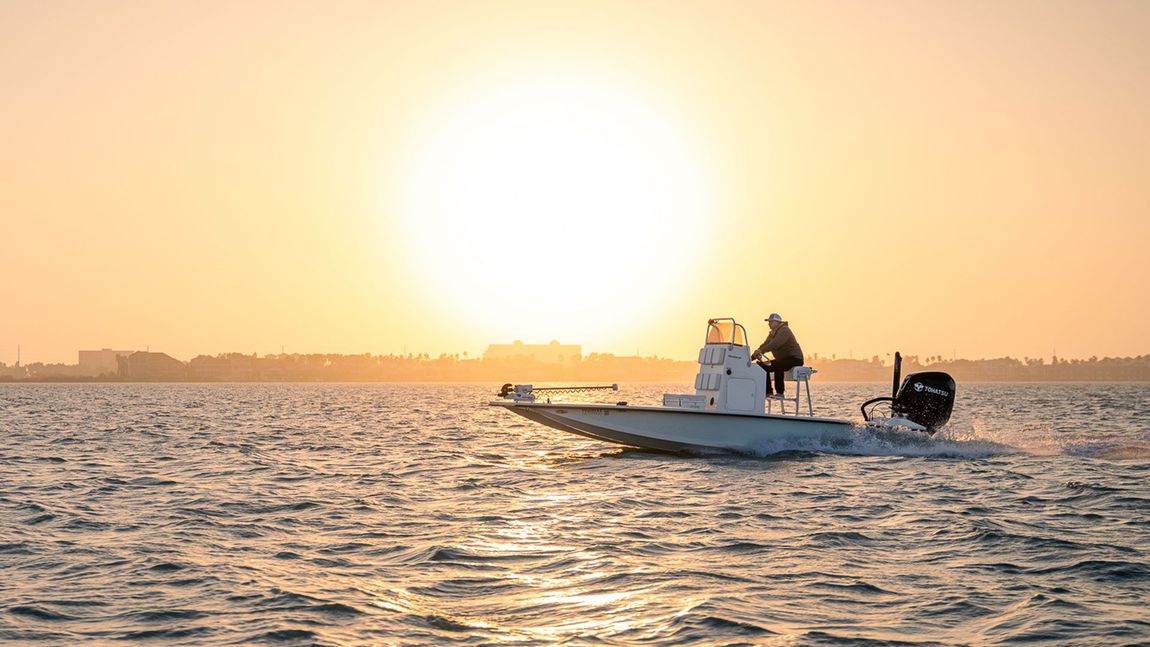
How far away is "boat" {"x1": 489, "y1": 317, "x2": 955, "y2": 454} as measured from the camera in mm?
22906

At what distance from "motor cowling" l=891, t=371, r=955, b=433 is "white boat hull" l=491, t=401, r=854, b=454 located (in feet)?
5.46

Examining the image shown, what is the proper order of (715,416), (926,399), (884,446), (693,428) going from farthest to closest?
(926,399) < (884,446) < (693,428) < (715,416)

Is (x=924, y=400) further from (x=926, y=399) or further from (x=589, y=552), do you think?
(x=589, y=552)

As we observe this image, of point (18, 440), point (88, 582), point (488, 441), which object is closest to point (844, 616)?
point (88, 582)

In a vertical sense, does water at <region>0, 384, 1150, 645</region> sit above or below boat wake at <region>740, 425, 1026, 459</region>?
below

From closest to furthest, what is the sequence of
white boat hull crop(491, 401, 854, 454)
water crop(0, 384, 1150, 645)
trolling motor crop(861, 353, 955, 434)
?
water crop(0, 384, 1150, 645), white boat hull crop(491, 401, 854, 454), trolling motor crop(861, 353, 955, 434)

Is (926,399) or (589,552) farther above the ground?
(926,399)

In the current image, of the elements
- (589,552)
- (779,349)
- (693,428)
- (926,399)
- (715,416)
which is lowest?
(589,552)

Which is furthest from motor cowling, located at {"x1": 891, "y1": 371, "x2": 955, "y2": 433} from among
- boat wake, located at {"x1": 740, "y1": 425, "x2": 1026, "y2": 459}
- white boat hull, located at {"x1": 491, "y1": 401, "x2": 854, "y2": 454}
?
white boat hull, located at {"x1": 491, "y1": 401, "x2": 854, "y2": 454}

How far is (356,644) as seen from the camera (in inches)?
320

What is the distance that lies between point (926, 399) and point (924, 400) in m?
0.06

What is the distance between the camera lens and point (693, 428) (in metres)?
23.2

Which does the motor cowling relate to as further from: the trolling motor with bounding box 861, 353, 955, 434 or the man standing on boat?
the man standing on boat

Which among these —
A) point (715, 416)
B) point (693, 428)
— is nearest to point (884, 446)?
point (715, 416)
